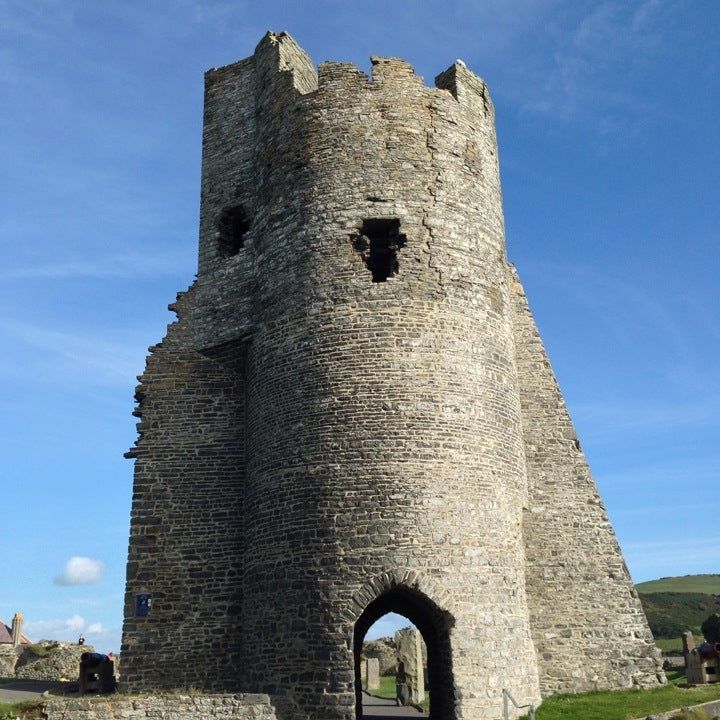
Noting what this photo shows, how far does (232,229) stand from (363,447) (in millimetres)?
7306

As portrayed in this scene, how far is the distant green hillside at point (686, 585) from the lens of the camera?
2808 inches

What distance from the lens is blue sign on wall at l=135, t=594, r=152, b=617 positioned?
15117 millimetres

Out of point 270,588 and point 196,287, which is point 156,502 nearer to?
point 270,588

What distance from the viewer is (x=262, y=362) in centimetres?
1517

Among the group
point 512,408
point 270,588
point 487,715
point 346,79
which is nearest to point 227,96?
point 346,79

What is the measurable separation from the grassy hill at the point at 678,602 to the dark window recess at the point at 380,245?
1290 inches

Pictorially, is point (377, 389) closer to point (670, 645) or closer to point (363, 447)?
point (363, 447)

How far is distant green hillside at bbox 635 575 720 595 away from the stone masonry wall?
57196mm

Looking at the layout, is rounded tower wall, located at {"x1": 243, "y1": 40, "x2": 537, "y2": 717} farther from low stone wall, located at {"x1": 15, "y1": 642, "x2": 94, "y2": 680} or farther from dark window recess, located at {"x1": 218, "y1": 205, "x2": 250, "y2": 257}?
low stone wall, located at {"x1": 15, "y1": 642, "x2": 94, "y2": 680}

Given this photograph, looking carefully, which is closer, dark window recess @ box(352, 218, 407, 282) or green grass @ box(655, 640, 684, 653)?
dark window recess @ box(352, 218, 407, 282)

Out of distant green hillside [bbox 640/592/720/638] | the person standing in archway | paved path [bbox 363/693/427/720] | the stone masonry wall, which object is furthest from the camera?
distant green hillside [bbox 640/592/720/638]

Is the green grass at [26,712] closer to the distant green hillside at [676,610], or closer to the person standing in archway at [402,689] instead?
the person standing in archway at [402,689]

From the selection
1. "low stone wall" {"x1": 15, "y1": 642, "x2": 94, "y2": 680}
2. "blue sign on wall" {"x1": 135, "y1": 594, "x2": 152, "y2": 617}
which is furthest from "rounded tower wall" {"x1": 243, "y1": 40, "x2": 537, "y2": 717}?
"low stone wall" {"x1": 15, "y1": 642, "x2": 94, "y2": 680}

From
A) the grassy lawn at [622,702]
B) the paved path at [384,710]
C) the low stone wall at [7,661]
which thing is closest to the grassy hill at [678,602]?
the paved path at [384,710]
